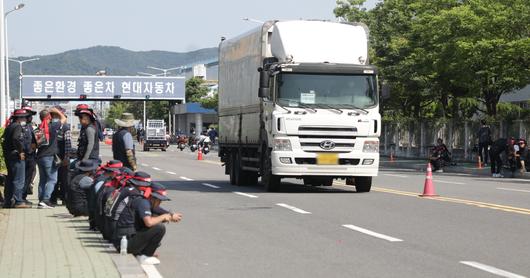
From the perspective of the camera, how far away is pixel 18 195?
53.5ft

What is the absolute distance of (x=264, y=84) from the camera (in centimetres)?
2020

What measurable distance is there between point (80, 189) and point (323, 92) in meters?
7.48

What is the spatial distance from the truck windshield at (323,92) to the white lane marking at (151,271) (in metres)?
11.0

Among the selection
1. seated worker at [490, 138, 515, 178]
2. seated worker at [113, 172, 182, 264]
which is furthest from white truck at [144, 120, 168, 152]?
seated worker at [113, 172, 182, 264]

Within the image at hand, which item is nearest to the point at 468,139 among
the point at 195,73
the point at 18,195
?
the point at 18,195

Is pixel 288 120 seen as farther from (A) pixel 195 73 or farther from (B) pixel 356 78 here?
(A) pixel 195 73

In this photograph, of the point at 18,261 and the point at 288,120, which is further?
the point at 288,120

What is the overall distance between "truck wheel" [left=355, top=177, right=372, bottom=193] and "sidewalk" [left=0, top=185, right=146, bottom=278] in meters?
8.35

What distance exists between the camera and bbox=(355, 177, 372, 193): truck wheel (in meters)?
21.2

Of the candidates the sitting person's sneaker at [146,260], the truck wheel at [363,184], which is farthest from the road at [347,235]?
the truck wheel at [363,184]

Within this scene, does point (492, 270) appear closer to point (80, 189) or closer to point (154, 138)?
point (80, 189)

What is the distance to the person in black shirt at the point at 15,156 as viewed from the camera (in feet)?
52.2

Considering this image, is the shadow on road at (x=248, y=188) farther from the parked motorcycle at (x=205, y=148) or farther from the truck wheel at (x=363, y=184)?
the parked motorcycle at (x=205, y=148)

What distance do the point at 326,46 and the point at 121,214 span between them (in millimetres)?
11691
